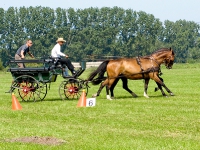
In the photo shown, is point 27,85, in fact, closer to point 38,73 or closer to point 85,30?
point 38,73

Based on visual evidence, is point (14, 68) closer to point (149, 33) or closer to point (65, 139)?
point (65, 139)

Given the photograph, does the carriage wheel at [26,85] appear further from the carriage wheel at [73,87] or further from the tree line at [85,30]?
the tree line at [85,30]

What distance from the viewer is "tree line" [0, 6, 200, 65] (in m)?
96.1

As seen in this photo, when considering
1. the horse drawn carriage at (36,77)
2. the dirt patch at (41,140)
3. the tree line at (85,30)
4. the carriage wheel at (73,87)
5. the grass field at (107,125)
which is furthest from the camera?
the tree line at (85,30)

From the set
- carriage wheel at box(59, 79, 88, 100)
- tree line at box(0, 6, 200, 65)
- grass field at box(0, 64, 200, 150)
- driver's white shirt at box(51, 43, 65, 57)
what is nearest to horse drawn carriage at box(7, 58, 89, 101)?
carriage wheel at box(59, 79, 88, 100)

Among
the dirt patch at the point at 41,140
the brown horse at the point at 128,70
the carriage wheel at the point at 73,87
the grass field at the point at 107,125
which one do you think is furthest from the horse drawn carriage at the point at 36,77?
the dirt patch at the point at 41,140

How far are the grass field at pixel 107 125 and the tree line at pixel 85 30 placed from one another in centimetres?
7585

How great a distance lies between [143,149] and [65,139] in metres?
1.79

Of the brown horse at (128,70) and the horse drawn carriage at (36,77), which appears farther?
the brown horse at (128,70)

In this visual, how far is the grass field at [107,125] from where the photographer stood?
983 cm

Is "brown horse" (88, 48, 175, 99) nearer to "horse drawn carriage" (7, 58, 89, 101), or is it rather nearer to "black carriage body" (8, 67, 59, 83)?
"horse drawn carriage" (7, 58, 89, 101)

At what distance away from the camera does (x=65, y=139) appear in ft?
34.3

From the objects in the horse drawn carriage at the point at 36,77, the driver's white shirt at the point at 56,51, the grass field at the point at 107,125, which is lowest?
the grass field at the point at 107,125

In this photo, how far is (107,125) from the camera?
12281 millimetres
